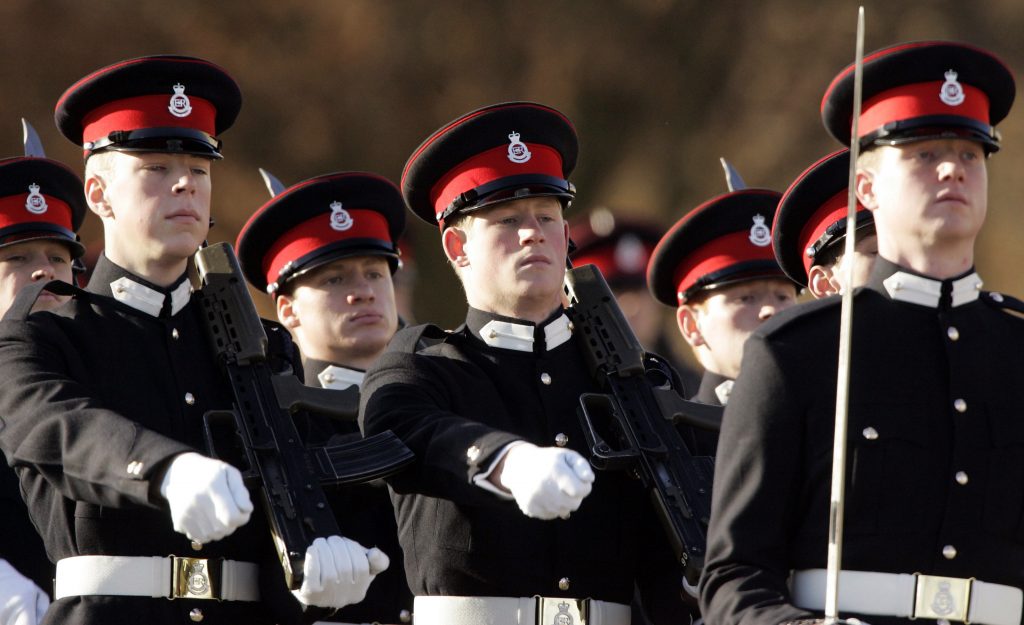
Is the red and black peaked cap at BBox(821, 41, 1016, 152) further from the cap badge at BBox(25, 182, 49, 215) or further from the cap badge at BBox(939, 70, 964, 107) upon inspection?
the cap badge at BBox(25, 182, 49, 215)

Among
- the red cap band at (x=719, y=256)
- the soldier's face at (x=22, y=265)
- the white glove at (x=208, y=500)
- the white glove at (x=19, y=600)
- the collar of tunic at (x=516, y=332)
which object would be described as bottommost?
the white glove at (x=208, y=500)

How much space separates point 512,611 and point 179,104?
1705 mm

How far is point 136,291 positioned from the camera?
17.2 feet

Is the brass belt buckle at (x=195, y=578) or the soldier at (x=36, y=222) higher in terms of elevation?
the soldier at (x=36, y=222)

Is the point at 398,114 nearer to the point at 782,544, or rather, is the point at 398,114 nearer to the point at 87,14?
the point at 87,14

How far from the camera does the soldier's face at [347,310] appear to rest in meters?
6.75

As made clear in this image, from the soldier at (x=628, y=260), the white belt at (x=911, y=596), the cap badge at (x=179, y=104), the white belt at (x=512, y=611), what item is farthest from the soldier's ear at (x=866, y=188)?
the soldier at (x=628, y=260)

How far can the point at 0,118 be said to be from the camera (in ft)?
36.6

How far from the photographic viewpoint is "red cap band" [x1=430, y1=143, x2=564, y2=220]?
5.37m

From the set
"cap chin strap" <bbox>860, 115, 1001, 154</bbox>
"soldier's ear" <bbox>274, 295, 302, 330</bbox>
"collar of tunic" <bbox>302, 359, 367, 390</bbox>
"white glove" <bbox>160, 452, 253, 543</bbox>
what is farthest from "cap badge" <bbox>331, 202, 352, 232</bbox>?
"cap chin strap" <bbox>860, 115, 1001, 154</bbox>

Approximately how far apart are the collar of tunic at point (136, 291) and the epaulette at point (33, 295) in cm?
8

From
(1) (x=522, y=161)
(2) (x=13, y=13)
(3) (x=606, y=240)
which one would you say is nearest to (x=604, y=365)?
(1) (x=522, y=161)

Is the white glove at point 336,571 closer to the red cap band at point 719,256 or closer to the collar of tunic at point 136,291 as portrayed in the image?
the collar of tunic at point 136,291

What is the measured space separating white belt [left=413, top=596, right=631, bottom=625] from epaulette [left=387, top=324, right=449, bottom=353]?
0.70m
